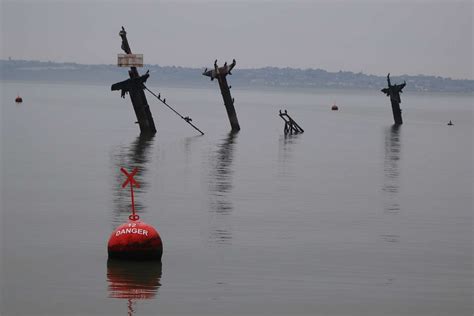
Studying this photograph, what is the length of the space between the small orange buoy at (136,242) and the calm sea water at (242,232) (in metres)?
0.31

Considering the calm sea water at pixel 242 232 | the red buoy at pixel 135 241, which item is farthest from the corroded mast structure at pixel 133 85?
the red buoy at pixel 135 241

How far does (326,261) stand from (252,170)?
75.9 feet

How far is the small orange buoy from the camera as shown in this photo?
22234 millimetres

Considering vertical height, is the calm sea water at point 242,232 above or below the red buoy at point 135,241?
below

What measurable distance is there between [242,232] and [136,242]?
6.15 meters

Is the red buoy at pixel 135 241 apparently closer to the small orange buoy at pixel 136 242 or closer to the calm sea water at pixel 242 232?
the small orange buoy at pixel 136 242

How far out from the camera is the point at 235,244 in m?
26.1

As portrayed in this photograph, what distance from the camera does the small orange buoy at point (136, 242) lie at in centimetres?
2223

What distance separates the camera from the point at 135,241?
73.4 ft

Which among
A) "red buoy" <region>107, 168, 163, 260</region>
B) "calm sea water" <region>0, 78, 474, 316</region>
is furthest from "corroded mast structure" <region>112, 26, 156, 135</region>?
"red buoy" <region>107, 168, 163, 260</region>

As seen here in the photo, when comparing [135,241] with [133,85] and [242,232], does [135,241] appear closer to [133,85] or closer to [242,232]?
[242,232]

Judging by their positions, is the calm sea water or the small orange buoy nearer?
the calm sea water

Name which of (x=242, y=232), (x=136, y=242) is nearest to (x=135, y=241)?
(x=136, y=242)

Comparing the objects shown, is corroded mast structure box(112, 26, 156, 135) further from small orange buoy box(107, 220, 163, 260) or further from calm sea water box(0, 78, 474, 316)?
small orange buoy box(107, 220, 163, 260)
